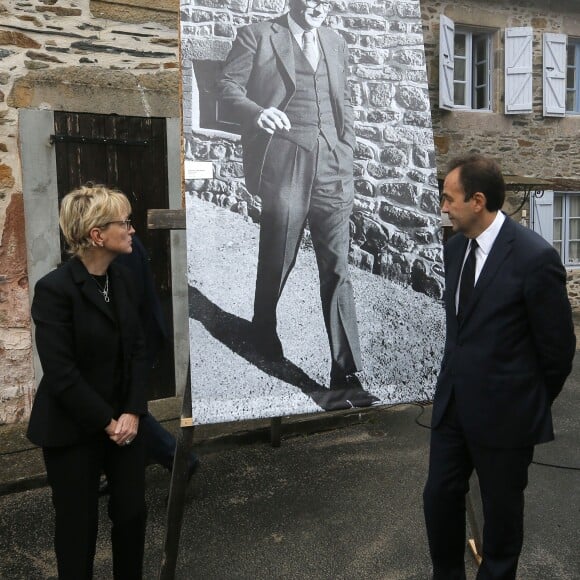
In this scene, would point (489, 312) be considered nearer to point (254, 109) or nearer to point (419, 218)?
point (419, 218)

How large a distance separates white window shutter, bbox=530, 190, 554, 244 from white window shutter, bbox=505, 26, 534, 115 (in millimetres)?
1388

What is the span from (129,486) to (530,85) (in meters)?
9.58

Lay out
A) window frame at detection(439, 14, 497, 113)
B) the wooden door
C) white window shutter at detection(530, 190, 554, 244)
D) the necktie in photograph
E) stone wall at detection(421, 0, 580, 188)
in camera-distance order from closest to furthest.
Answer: the necktie in photograph
the wooden door
stone wall at detection(421, 0, 580, 188)
window frame at detection(439, 14, 497, 113)
white window shutter at detection(530, 190, 554, 244)

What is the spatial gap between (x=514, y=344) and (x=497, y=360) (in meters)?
0.08

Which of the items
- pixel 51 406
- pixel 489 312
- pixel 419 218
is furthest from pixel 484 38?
pixel 51 406

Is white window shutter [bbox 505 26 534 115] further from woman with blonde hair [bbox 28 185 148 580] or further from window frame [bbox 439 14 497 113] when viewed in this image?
woman with blonde hair [bbox 28 185 148 580]

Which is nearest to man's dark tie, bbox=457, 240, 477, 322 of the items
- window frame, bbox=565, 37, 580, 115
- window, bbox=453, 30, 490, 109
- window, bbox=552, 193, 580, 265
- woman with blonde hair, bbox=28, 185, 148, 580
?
woman with blonde hair, bbox=28, 185, 148, 580

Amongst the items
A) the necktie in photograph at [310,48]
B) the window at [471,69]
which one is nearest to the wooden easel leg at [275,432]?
the necktie in photograph at [310,48]

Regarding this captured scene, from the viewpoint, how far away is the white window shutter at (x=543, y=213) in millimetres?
10438

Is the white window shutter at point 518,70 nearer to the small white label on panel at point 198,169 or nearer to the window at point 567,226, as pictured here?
the window at point 567,226

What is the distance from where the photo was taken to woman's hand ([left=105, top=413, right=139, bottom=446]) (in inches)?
89.8

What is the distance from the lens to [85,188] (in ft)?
7.91

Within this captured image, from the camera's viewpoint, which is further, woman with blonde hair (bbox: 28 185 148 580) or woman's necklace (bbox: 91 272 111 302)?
woman's necklace (bbox: 91 272 111 302)

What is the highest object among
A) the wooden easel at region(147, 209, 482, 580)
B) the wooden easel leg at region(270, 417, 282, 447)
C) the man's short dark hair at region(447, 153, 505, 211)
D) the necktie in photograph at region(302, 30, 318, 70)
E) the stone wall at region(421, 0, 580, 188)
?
the stone wall at region(421, 0, 580, 188)
